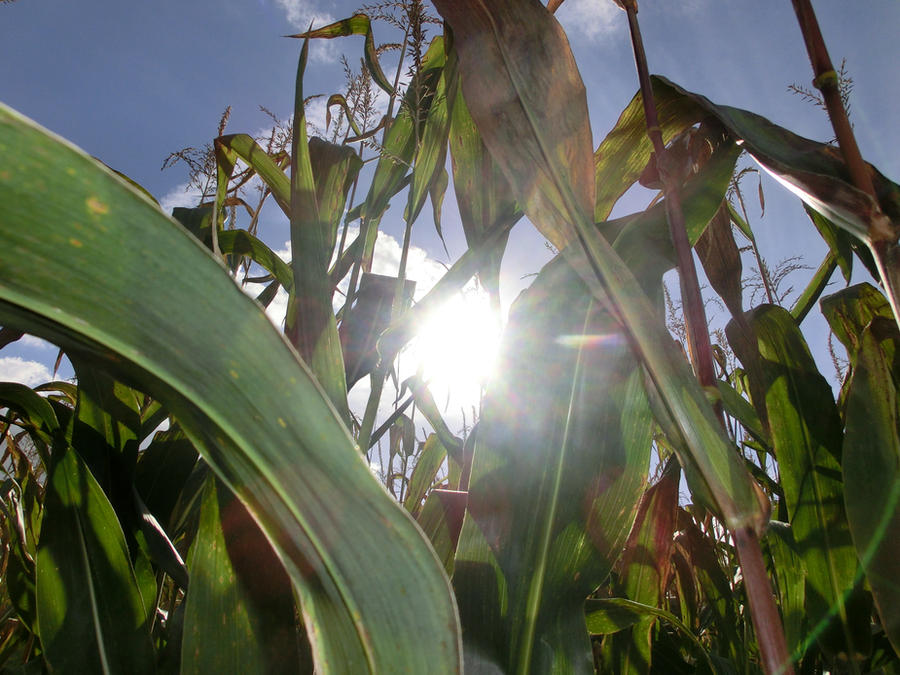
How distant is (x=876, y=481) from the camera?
50 cm

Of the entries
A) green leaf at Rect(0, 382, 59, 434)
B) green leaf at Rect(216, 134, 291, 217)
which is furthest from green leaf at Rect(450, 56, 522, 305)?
green leaf at Rect(0, 382, 59, 434)

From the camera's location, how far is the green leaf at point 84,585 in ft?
1.70

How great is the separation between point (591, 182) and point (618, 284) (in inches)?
4.0

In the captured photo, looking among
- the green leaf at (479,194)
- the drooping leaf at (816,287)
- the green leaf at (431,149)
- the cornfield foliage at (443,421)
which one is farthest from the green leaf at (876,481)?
the green leaf at (431,149)

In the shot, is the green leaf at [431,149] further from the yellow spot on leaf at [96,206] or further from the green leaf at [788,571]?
the green leaf at [788,571]

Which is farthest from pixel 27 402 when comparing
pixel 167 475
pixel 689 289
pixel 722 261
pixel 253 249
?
pixel 722 261

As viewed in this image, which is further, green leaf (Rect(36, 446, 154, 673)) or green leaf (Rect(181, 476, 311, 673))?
green leaf (Rect(36, 446, 154, 673))

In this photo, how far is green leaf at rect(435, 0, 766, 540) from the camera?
1.26ft

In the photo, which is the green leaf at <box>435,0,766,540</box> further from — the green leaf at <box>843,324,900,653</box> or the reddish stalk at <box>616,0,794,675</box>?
the green leaf at <box>843,324,900,653</box>

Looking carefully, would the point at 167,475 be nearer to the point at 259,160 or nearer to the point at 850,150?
the point at 259,160

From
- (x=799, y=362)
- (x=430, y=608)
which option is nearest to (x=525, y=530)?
(x=430, y=608)

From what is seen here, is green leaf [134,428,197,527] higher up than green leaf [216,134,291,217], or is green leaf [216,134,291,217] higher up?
green leaf [216,134,291,217]

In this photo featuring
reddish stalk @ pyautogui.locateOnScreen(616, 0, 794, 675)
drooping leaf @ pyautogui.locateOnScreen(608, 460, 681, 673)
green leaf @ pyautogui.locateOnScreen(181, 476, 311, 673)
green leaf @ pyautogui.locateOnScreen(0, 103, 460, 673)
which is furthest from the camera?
drooping leaf @ pyautogui.locateOnScreen(608, 460, 681, 673)

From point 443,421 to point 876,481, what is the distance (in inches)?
21.6
